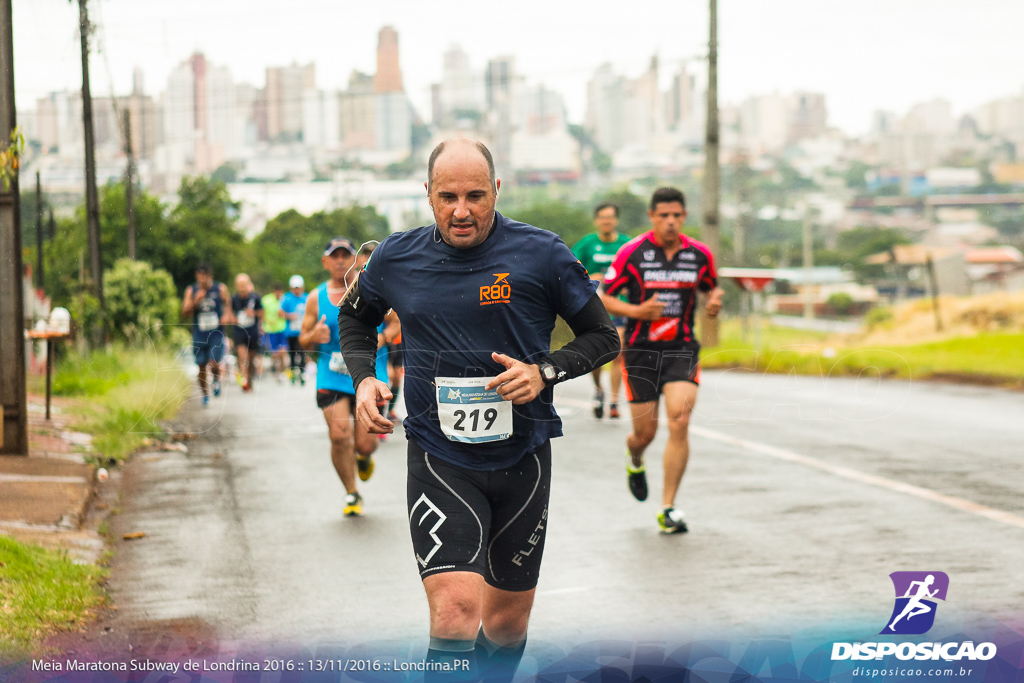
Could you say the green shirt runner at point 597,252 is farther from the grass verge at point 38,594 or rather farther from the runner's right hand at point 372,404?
the runner's right hand at point 372,404

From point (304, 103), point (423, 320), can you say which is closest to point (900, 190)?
point (304, 103)

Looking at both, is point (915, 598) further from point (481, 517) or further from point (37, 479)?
point (37, 479)

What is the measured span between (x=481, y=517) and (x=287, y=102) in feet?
107

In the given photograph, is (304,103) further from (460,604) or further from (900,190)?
(900,190)

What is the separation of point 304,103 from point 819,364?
62.0ft

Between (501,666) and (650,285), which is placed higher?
(650,285)

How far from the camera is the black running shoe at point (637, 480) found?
843 centimetres

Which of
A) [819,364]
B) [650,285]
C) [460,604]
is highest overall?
[650,285]

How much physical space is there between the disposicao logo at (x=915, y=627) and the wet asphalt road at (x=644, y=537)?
0.07 m

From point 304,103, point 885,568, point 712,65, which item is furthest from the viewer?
point 304,103

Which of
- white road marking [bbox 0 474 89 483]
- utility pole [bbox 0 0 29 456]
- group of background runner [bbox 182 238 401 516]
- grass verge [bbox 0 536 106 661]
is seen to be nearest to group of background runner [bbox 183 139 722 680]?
group of background runner [bbox 182 238 401 516]

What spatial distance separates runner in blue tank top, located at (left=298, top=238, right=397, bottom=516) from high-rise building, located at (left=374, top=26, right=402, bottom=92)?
883 inches

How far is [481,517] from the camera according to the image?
A: 3805mm

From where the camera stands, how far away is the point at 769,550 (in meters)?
6.98
